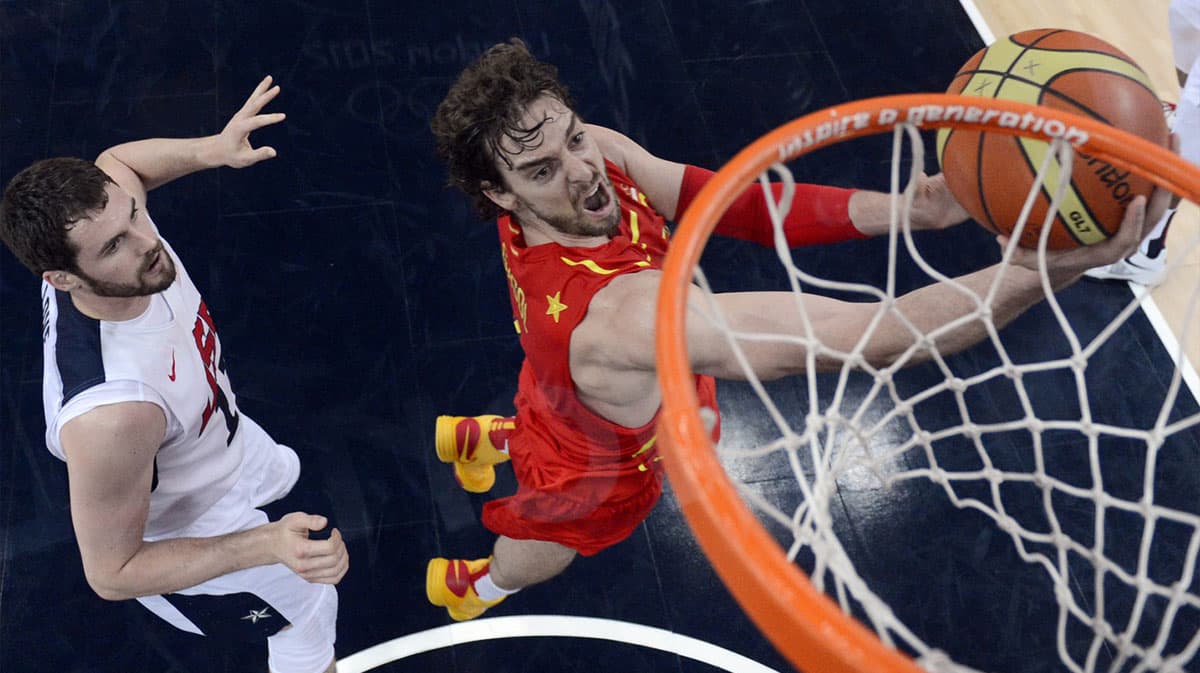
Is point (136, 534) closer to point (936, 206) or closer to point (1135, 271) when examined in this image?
point (936, 206)

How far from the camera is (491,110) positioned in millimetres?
2707

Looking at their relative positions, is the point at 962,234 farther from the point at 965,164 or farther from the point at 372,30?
the point at 372,30

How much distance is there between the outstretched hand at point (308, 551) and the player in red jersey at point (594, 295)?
27.1 inches

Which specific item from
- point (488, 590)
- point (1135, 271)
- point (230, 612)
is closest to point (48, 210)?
point (230, 612)

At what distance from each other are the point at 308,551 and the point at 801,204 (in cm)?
152

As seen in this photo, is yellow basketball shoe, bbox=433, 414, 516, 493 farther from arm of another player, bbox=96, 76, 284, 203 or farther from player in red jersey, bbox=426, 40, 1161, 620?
arm of another player, bbox=96, 76, 284, 203

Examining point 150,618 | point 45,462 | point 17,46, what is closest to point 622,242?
point 150,618

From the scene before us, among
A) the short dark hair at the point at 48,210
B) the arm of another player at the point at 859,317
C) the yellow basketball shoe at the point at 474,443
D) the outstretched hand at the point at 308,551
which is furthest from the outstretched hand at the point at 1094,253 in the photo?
the short dark hair at the point at 48,210

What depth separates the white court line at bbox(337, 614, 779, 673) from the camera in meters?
3.39

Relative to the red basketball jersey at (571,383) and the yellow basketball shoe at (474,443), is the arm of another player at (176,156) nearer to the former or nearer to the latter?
the red basketball jersey at (571,383)

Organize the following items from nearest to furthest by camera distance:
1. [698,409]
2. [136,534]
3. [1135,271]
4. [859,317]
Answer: [698,409], [859,317], [136,534], [1135,271]

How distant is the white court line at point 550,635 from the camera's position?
134 inches

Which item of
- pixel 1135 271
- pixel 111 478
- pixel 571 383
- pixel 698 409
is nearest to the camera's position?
pixel 698 409

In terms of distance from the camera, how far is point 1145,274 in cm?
428
